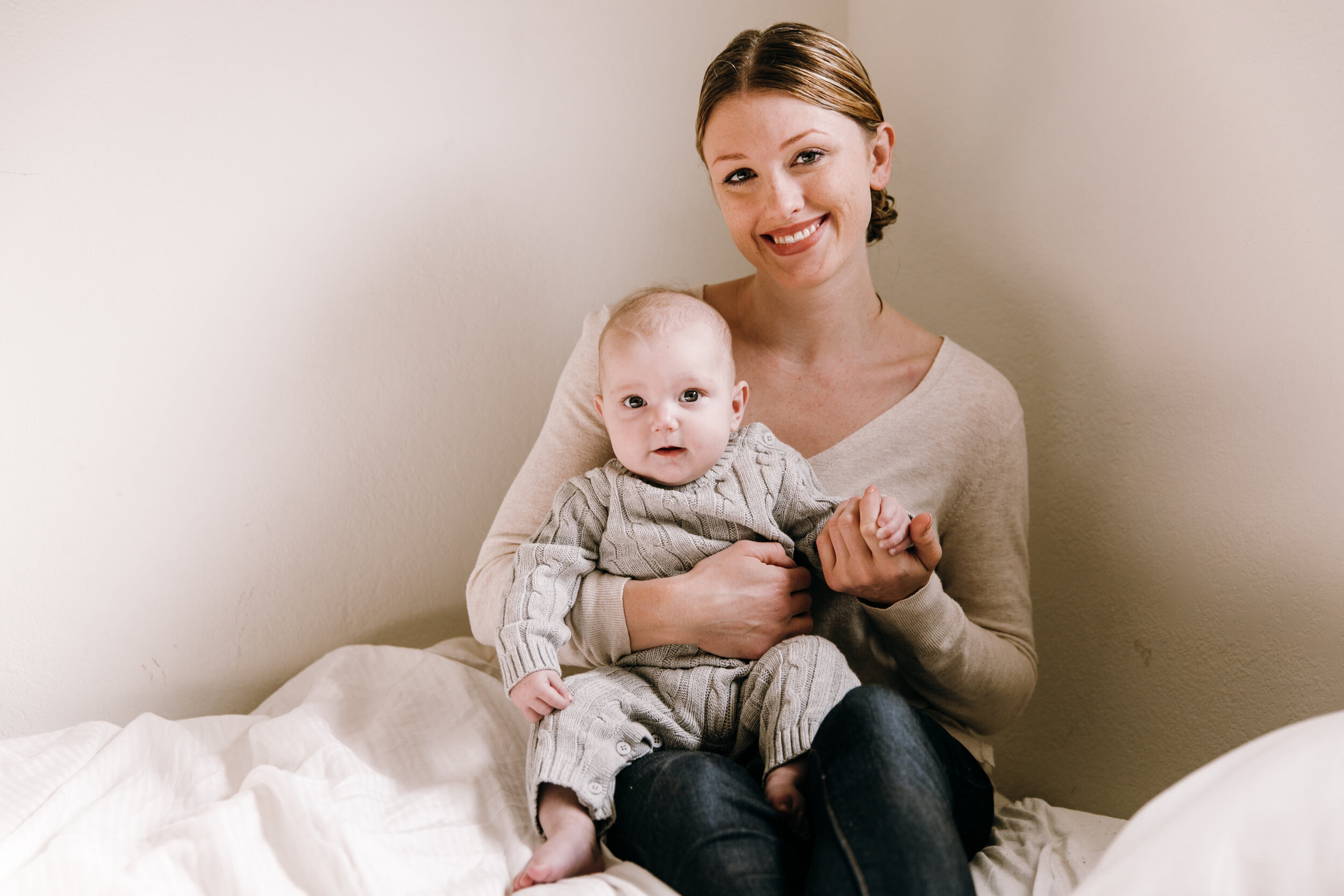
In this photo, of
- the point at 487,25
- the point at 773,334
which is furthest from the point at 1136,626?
the point at 487,25

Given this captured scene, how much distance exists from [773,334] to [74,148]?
995mm

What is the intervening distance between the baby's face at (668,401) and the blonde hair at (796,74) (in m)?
0.35

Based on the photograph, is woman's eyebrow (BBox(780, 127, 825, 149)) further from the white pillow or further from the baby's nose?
the white pillow

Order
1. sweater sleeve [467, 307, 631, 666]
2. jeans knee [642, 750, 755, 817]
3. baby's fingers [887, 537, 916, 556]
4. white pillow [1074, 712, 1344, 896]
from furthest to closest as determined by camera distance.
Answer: sweater sleeve [467, 307, 631, 666]
baby's fingers [887, 537, 916, 556]
jeans knee [642, 750, 755, 817]
white pillow [1074, 712, 1344, 896]

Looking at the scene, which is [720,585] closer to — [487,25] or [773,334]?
[773,334]

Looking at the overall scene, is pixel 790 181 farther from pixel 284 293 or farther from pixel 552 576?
pixel 284 293

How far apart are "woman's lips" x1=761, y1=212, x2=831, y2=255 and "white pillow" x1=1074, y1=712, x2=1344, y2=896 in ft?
2.51

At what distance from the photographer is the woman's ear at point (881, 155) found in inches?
51.3

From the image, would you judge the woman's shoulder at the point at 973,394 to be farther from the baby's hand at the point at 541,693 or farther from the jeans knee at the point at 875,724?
the baby's hand at the point at 541,693

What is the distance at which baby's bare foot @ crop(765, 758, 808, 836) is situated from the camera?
934 mm

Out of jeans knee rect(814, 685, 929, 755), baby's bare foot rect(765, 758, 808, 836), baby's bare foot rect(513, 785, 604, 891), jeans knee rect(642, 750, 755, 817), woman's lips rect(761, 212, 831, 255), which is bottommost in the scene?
baby's bare foot rect(513, 785, 604, 891)

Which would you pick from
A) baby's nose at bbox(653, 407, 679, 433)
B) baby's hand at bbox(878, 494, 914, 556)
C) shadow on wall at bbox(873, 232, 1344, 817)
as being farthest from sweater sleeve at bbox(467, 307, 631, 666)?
shadow on wall at bbox(873, 232, 1344, 817)

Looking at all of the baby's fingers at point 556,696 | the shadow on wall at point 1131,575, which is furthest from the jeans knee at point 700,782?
the shadow on wall at point 1131,575

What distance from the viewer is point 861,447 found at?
126 centimetres
